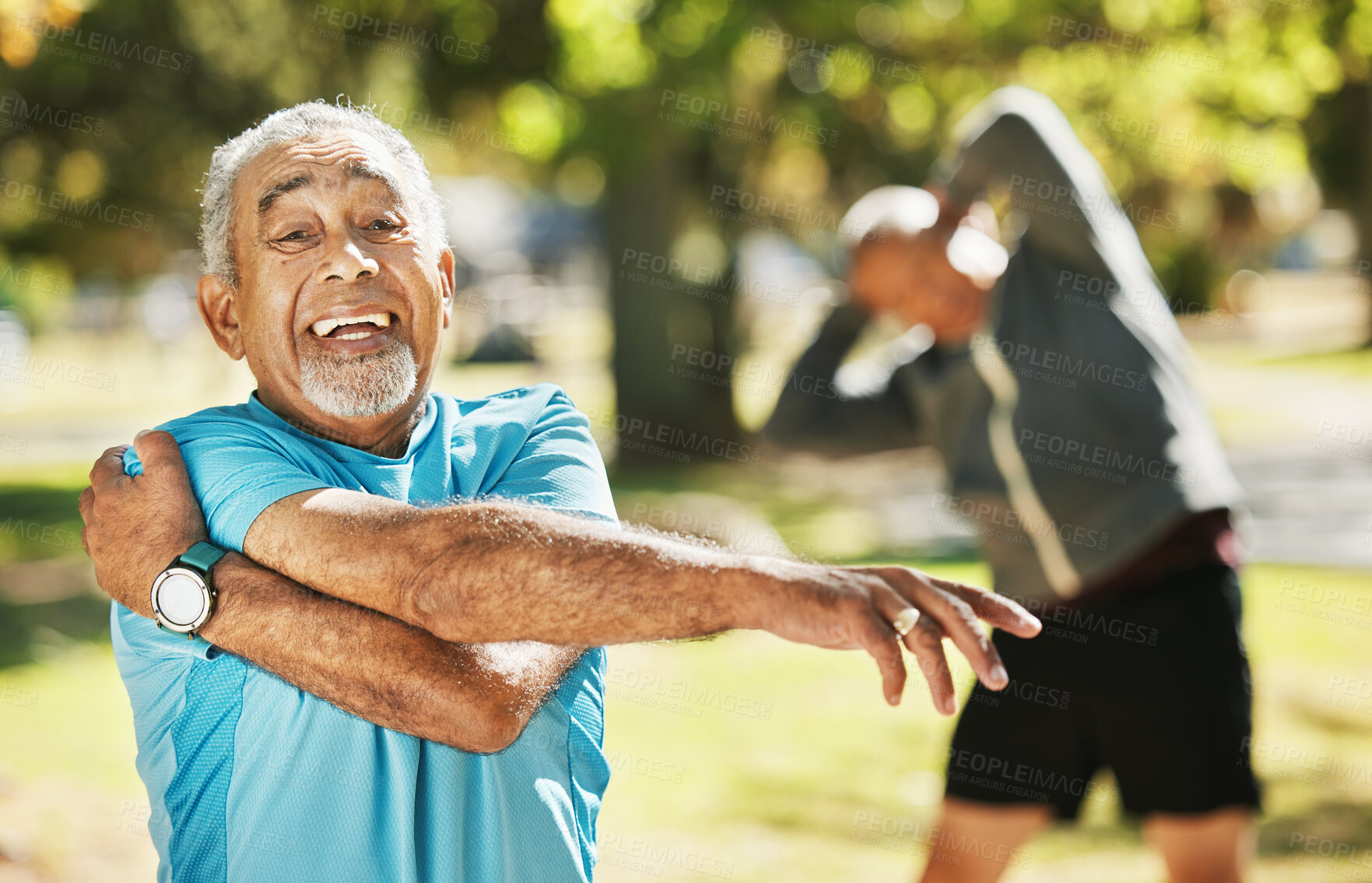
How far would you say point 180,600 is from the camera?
1752mm

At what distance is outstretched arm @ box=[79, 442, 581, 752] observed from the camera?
1728mm

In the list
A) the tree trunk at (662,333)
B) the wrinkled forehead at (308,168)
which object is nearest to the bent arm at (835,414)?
the wrinkled forehead at (308,168)

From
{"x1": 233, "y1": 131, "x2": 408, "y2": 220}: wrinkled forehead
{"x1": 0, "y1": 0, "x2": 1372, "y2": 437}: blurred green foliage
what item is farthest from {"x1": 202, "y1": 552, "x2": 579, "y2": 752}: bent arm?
{"x1": 0, "y1": 0, "x2": 1372, "y2": 437}: blurred green foliage

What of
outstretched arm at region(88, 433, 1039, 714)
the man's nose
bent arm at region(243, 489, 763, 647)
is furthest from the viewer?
the man's nose

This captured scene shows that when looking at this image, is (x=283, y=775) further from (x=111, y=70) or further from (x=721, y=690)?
(x=111, y=70)

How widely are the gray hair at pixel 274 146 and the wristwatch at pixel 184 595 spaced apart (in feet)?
1.78

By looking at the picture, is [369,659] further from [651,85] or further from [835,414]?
[651,85]

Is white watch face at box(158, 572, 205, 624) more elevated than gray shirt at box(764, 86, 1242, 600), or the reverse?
gray shirt at box(764, 86, 1242, 600)

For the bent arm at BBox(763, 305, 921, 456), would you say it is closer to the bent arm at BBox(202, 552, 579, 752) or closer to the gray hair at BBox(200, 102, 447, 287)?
the gray hair at BBox(200, 102, 447, 287)

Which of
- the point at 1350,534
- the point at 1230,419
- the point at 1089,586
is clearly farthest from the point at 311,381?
the point at 1230,419

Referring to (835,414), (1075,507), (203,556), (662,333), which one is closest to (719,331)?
(662,333)

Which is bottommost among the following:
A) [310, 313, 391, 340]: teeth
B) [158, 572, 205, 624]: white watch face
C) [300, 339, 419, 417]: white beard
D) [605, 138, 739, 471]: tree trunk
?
[158, 572, 205, 624]: white watch face

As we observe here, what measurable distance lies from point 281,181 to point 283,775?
0.92 metres

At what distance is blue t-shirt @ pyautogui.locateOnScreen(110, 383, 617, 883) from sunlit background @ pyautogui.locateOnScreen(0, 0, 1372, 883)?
145 cm
